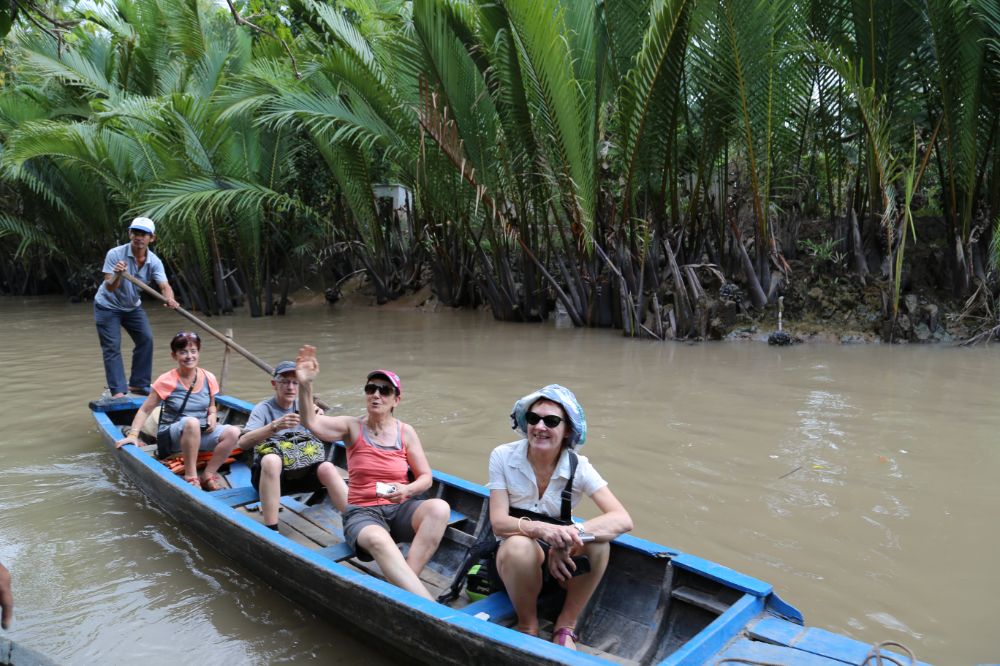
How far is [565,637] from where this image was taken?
310 centimetres

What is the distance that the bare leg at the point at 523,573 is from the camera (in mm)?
3086

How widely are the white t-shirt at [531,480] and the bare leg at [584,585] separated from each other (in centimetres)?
21

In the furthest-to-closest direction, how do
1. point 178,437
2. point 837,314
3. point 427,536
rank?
point 837,314
point 178,437
point 427,536

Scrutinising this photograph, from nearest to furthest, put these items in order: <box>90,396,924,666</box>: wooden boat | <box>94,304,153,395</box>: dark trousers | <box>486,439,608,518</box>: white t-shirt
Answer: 1. <box>90,396,924,666</box>: wooden boat
2. <box>486,439,608,518</box>: white t-shirt
3. <box>94,304,153,395</box>: dark trousers

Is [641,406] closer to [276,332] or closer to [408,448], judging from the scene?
[408,448]

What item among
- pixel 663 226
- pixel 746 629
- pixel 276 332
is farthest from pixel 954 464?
pixel 276 332

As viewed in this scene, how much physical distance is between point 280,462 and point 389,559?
1.14m

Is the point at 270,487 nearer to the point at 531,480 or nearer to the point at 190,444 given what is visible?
the point at 190,444

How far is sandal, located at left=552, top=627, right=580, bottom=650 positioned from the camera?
3.08 m

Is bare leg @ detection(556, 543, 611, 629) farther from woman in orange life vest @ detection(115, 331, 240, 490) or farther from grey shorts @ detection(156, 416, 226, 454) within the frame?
grey shorts @ detection(156, 416, 226, 454)

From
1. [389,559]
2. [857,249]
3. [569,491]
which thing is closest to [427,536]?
[389,559]

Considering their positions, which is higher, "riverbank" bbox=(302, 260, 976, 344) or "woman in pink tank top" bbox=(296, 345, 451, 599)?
"riverbank" bbox=(302, 260, 976, 344)

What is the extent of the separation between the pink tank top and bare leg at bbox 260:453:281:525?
1.85ft

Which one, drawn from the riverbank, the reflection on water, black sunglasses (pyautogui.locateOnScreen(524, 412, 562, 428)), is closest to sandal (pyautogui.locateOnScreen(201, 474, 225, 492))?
the reflection on water
